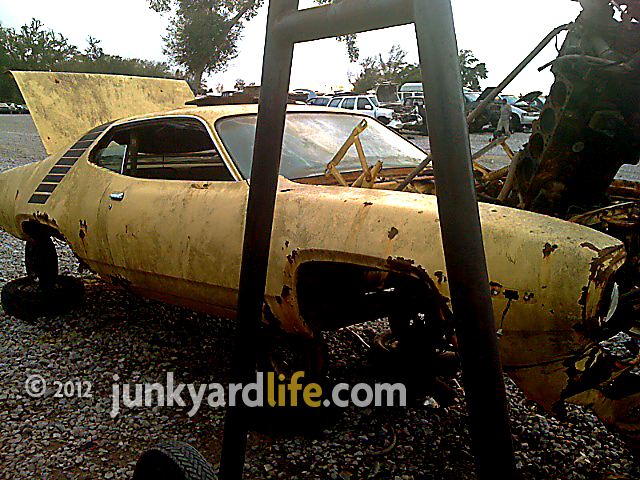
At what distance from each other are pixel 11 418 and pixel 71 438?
402mm

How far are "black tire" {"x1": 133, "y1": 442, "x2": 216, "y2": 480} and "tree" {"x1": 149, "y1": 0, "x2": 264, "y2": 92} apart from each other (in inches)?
1098

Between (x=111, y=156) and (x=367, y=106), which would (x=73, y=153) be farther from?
(x=367, y=106)

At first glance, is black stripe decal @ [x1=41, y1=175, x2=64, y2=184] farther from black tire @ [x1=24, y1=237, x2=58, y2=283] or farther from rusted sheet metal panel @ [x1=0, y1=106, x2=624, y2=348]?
black tire @ [x1=24, y1=237, x2=58, y2=283]

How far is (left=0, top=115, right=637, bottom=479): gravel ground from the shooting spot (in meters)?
2.55

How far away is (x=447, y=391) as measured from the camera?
3.07m

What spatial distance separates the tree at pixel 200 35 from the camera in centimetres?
2888

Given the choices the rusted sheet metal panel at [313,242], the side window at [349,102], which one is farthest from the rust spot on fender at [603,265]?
the side window at [349,102]

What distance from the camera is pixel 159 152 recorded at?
4.32 meters

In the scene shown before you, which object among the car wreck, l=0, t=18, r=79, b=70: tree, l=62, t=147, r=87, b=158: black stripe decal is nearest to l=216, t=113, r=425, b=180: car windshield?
the car wreck

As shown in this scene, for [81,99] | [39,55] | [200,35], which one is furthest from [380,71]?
[81,99]

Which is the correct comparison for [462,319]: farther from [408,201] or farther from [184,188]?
[184,188]

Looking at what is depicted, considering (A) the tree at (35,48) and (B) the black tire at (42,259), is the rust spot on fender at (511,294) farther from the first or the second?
(A) the tree at (35,48)

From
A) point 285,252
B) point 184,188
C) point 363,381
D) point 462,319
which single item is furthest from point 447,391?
point 462,319

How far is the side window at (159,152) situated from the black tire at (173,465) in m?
2.03
